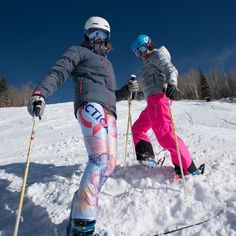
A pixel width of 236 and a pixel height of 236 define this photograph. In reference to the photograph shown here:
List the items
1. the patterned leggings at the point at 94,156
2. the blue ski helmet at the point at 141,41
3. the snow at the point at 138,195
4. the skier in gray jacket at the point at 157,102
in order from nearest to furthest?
the patterned leggings at the point at 94,156
the snow at the point at 138,195
the skier in gray jacket at the point at 157,102
the blue ski helmet at the point at 141,41

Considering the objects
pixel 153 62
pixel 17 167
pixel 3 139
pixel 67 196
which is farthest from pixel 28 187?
pixel 3 139

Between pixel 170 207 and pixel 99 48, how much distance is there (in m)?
2.18

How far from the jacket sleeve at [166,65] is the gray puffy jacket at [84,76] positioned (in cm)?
97

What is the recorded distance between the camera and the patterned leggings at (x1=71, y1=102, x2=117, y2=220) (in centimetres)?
284

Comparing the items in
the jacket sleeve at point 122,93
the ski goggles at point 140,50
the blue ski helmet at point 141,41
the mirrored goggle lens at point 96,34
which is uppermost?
the blue ski helmet at point 141,41

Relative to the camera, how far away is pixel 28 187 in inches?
190

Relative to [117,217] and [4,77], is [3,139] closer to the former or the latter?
[117,217]

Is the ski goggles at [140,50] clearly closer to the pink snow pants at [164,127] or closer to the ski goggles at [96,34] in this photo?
the pink snow pants at [164,127]

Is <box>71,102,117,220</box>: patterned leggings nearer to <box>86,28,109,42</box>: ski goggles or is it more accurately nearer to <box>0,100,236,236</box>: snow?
<box>0,100,236,236</box>: snow

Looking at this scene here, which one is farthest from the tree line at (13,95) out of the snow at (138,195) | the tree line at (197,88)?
the snow at (138,195)

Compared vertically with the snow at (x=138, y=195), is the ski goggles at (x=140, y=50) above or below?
above

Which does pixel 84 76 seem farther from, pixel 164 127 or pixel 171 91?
pixel 164 127

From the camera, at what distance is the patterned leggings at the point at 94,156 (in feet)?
9.32

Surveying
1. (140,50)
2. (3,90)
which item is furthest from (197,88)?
(140,50)
